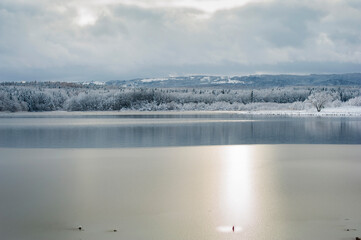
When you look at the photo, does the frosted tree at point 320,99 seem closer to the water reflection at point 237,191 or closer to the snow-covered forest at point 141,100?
the snow-covered forest at point 141,100

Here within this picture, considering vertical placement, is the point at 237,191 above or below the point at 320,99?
above

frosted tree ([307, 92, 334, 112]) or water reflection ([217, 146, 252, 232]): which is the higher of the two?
water reflection ([217, 146, 252, 232])

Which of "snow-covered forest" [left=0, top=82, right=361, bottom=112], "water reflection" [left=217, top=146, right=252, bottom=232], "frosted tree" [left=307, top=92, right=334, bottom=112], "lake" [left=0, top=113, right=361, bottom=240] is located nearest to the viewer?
"lake" [left=0, top=113, right=361, bottom=240]

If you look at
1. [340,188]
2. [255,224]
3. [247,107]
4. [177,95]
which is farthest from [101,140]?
[177,95]

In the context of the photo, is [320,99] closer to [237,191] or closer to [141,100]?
[237,191]

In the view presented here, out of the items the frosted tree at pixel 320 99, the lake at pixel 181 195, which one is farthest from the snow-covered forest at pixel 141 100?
the lake at pixel 181 195

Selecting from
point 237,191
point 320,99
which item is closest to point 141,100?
point 320,99

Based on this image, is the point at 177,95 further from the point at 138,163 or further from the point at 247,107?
the point at 138,163

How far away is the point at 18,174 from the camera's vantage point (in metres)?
11.1

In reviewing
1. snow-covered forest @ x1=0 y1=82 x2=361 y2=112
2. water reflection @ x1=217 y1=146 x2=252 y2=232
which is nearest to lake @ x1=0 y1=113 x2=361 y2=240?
water reflection @ x1=217 y1=146 x2=252 y2=232

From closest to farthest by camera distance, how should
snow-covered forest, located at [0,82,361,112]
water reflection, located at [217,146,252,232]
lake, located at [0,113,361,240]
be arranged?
1. lake, located at [0,113,361,240]
2. water reflection, located at [217,146,252,232]
3. snow-covered forest, located at [0,82,361,112]

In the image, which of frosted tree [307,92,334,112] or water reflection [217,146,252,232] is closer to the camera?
water reflection [217,146,252,232]

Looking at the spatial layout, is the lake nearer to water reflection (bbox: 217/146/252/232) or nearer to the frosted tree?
water reflection (bbox: 217/146/252/232)

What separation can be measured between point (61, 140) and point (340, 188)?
1471 centimetres
